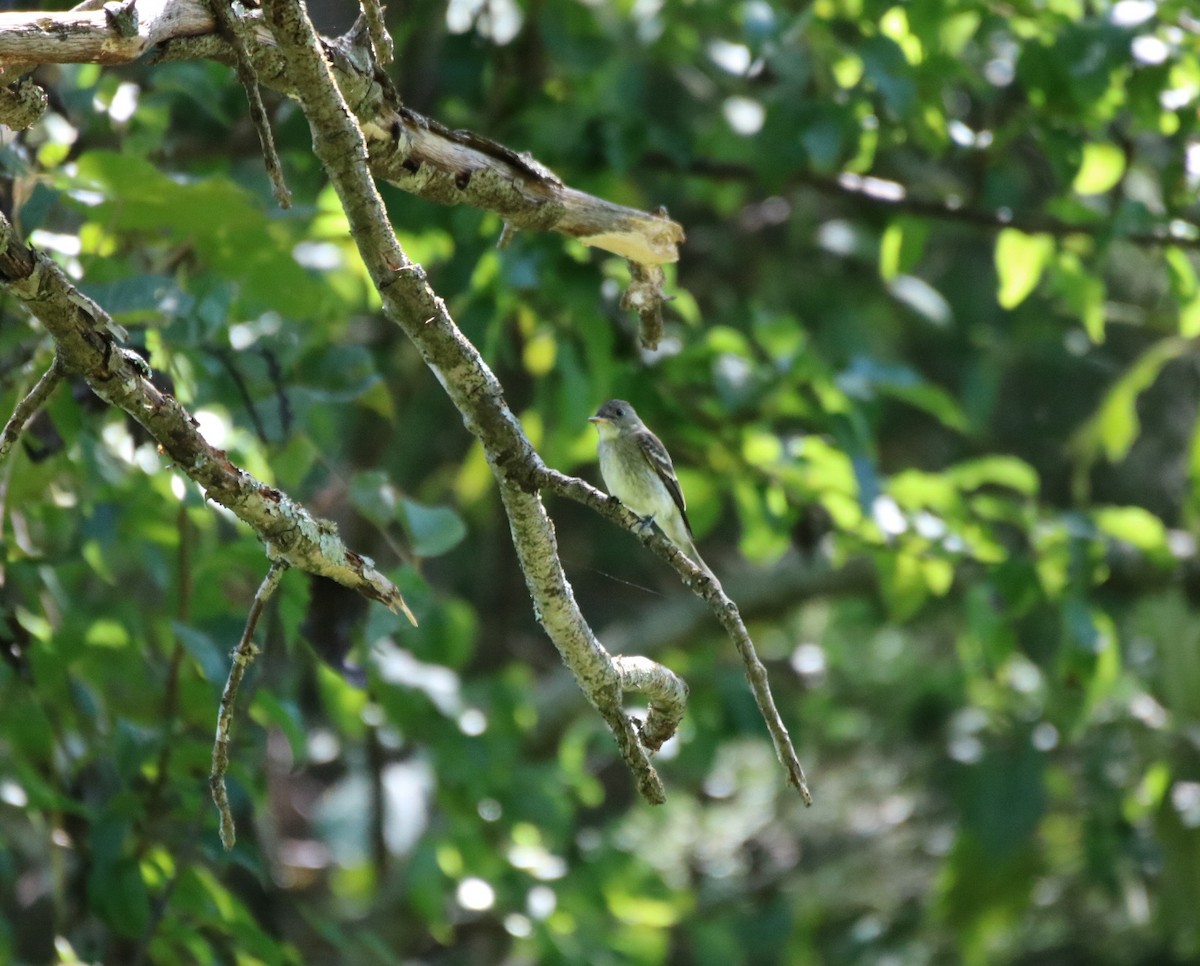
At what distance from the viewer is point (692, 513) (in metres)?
5.63

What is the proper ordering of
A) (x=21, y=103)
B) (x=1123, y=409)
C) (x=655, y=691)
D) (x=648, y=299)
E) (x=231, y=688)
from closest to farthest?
1. (x=21, y=103)
2. (x=231, y=688)
3. (x=655, y=691)
4. (x=648, y=299)
5. (x=1123, y=409)

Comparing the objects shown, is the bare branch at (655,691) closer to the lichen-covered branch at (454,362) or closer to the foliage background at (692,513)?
the lichen-covered branch at (454,362)

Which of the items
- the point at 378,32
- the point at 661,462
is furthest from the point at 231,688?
the point at 661,462

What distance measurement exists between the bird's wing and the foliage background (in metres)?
0.15

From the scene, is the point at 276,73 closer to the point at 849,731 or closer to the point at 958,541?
the point at 958,541

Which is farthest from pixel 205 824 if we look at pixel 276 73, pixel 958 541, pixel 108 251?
pixel 958 541

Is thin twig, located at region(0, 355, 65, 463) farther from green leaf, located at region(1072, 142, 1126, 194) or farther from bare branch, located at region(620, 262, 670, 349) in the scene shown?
green leaf, located at region(1072, 142, 1126, 194)

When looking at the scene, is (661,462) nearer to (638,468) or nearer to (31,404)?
(638,468)

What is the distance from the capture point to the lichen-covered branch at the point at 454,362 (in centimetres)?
218

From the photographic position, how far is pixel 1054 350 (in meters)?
7.81

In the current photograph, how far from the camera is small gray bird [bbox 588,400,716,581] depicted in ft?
17.0

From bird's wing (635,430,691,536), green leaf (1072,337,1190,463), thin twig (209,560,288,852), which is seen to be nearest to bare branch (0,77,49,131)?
thin twig (209,560,288,852)

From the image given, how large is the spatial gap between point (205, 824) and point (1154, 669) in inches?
203

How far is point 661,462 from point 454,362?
279 cm
